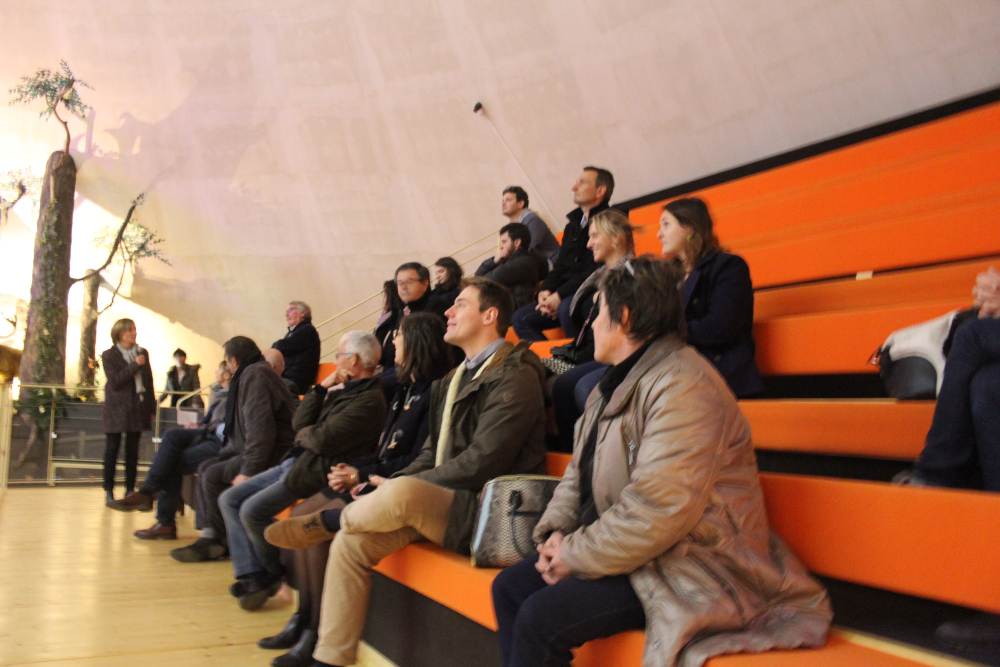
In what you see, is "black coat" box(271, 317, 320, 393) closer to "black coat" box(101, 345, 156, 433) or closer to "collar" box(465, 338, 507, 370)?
"black coat" box(101, 345, 156, 433)

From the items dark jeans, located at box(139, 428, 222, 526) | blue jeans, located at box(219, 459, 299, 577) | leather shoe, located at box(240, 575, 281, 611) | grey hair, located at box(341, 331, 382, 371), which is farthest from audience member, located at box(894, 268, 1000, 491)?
dark jeans, located at box(139, 428, 222, 526)

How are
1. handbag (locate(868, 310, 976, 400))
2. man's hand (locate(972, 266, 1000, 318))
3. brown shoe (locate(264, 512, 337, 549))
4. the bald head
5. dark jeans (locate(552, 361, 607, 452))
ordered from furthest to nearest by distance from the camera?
1. the bald head
2. dark jeans (locate(552, 361, 607, 452))
3. brown shoe (locate(264, 512, 337, 549))
4. handbag (locate(868, 310, 976, 400))
5. man's hand (locate(972, 266, 1000, 318))

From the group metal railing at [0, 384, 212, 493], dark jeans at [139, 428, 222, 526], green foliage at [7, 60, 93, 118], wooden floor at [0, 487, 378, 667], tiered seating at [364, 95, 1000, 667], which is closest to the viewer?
tiered seating at [364, 95, 1000, 667]

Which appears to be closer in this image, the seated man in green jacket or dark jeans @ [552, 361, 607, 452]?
the seated man in green jacket

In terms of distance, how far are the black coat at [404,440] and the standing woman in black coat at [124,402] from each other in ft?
12.3

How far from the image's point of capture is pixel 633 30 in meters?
5.75

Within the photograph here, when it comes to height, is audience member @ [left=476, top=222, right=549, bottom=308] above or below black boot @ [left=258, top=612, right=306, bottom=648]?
Answer: above

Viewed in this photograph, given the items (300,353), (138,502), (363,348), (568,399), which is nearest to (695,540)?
(568,399)

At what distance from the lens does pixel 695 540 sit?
1548 millimetres

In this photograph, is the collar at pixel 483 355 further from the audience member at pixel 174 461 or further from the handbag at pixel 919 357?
the audience member at pixel 174 461

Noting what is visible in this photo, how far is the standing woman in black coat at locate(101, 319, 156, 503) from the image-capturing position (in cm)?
596

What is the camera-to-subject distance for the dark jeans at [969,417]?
66.4 inches

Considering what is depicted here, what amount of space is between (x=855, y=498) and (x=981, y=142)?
2.61 m

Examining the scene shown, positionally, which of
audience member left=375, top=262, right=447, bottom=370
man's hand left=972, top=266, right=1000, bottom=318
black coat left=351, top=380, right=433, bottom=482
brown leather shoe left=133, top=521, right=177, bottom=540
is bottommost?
brown leather shoe left=133, top=521, right=177, bottom=540
